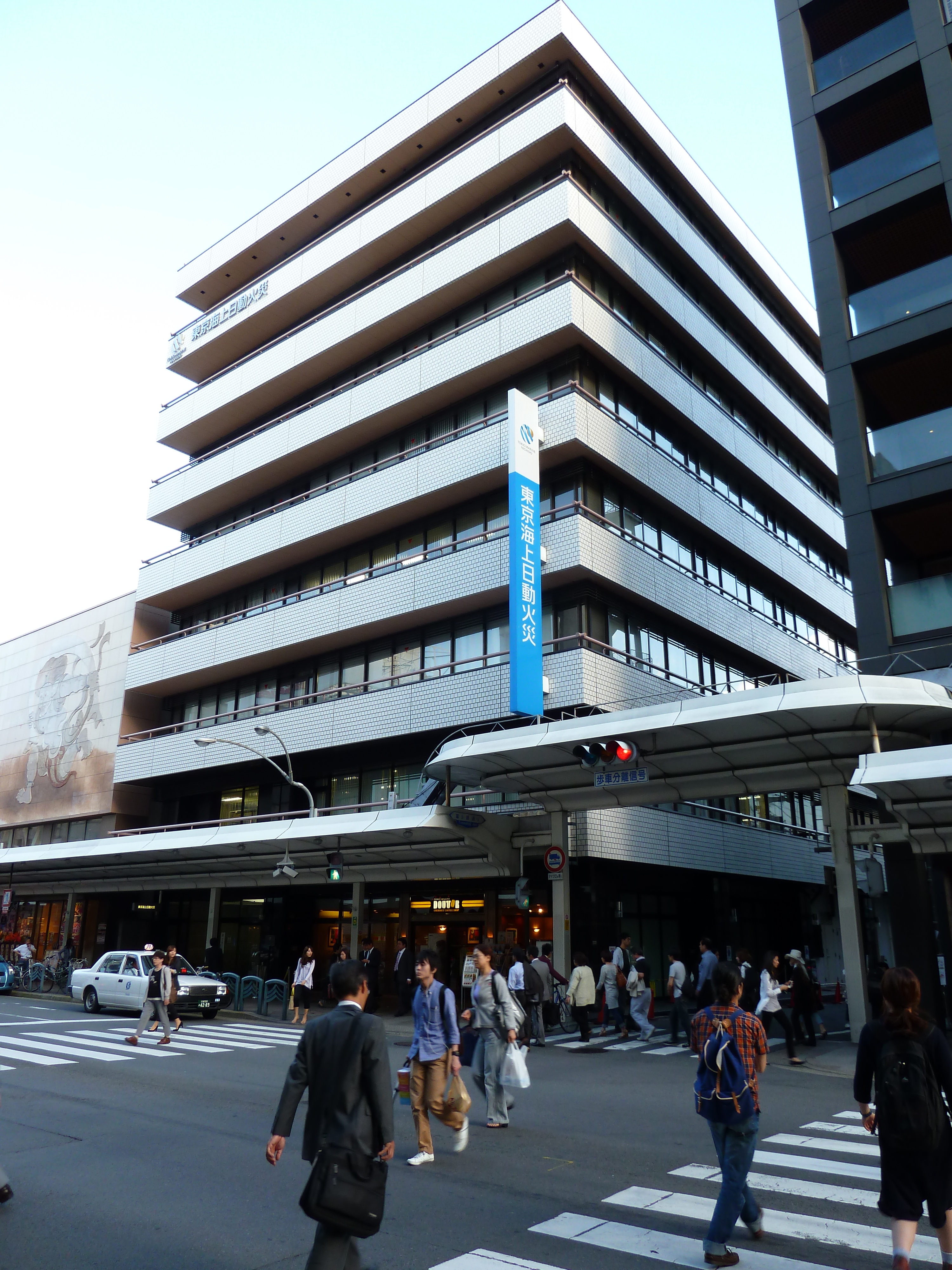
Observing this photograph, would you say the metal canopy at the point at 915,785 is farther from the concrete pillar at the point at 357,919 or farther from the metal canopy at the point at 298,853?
the concrete pillar at the point at 357,919

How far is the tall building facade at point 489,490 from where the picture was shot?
2764 centimetres

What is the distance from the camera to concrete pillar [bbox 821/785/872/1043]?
1766cm

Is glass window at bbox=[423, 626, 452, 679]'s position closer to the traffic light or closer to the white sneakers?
the traffic light

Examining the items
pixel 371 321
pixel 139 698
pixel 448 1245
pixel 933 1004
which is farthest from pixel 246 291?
pixel 448 1245

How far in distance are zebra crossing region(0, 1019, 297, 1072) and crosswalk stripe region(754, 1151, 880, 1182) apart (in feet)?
33.5

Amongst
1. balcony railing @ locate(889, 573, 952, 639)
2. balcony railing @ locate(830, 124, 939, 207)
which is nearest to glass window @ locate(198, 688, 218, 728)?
balcony railing @ locate(889, 573, 952, 639)

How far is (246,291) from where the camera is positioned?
133 ft

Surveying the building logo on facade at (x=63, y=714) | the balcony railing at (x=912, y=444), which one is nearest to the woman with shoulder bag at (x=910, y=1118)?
the balcony railing at (x=912, y=444)

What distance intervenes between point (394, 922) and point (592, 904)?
24.6ft

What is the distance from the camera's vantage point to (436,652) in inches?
1168

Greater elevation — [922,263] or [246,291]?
[246,291]

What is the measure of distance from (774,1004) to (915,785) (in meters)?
4.57

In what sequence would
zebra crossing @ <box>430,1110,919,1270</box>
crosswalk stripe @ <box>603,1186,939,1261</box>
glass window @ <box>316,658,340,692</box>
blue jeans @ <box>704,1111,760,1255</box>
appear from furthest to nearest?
glass window @ <box>316,658,340,692</box>
crosswalk stripe @ <box>603,1186,939,1261</box>
zebra crossing @ <box>430,1110,919,1270</box>
blue jeans @ <box>704,1111,760,1255</box>

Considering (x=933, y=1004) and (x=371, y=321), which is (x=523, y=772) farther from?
(x=371, y=321)
